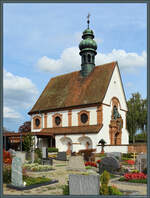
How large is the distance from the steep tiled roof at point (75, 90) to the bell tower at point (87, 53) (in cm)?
100

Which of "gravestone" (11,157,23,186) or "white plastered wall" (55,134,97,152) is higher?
"gravestone" (11,157,23,186)

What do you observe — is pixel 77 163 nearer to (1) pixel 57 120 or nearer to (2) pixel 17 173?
(2) pixel 17 173

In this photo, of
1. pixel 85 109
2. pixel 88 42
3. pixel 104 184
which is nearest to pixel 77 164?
pixel 104 184

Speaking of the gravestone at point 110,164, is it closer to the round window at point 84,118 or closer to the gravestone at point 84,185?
the gravestone at point 84,185

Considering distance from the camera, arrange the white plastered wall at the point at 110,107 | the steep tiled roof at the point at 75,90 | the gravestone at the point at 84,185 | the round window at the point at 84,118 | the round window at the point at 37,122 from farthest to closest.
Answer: the round window at the point at 37,122, the steep tiled roof at the point at 75,90, the round window at the point at 84,118, the white plastered wall at the point at 110,107, the gravestone at the point at 84,185

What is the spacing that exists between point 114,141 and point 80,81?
11.5 metres

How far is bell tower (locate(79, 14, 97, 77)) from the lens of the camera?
3941cm

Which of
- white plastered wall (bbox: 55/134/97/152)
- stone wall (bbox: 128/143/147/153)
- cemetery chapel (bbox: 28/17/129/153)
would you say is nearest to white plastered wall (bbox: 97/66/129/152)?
cemetery chapel (bbox: 28/17/129/153)

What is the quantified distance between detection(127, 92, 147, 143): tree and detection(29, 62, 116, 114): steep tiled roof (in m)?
17.2

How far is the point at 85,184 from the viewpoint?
8.22 metres

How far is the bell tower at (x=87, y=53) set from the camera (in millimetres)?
39406

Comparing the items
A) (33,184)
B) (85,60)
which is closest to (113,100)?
(85,60)

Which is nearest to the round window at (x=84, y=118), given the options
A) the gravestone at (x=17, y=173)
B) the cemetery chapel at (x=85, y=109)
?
the cemetery chapel at (x=85, y=109)

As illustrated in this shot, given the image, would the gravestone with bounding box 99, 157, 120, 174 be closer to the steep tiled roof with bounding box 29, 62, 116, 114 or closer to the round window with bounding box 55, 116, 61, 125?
the steep tiled roof with bounding box 29, 62, 116, 114
